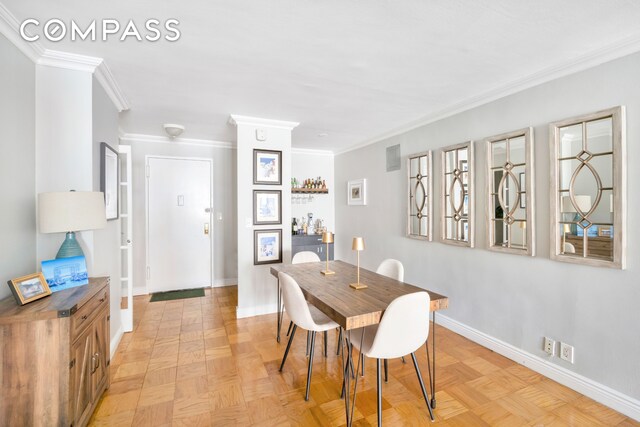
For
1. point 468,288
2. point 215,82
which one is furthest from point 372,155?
point 215,82

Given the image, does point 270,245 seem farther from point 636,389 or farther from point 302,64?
point 636,389

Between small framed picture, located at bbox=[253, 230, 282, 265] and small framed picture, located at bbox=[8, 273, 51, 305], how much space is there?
2.10 m

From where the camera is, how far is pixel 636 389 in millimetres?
1897

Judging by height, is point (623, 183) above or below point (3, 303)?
above

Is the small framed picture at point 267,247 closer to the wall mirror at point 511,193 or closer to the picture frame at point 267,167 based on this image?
the picture frame at point 267,167

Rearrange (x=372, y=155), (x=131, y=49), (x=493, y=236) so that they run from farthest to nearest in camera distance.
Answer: (x=372, y=155), (x=493, y=236), (x=131, y=49)

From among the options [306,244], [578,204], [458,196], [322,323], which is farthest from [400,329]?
[306,244]

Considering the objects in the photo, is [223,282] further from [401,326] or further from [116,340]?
[401,326]

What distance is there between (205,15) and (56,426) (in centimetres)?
228

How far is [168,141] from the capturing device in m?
4.55

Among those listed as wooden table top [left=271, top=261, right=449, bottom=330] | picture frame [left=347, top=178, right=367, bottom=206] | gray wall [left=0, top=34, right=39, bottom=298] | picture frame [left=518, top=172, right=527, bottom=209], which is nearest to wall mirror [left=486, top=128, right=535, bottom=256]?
picture frame [left=518, top=172, right=527, bottom=209]

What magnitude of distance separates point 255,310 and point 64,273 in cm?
216

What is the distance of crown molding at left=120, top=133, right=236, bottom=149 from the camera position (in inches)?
169

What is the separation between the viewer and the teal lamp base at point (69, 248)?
1.94 m
